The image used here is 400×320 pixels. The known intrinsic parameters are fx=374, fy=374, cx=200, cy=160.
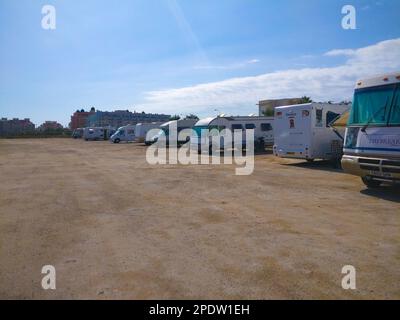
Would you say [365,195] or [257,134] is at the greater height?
[257,134]

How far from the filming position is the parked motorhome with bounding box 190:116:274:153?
25.8m

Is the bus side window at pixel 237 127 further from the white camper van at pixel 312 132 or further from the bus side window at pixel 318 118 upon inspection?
the bus side window at pixel 318 118

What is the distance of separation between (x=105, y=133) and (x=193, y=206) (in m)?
59.8

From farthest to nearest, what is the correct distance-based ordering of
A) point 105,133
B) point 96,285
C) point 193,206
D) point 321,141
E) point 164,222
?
point 105,133 < point 321,141 < point 193,206 < point 164,222 < point 96,285

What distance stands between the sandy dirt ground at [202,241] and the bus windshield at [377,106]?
6.14 feet

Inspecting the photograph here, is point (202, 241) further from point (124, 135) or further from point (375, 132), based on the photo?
point (124, 135)

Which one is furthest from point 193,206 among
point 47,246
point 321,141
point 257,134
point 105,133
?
point 105,133

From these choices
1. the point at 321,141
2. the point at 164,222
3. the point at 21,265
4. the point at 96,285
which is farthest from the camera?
the point at 321,141

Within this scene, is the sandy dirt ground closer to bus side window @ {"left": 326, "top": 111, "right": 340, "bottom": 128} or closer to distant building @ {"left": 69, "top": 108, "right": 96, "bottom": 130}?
bus side window @ {"left": 326, "top": 111, "right": 340, "bottom": 128}

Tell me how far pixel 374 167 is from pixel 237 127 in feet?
57.7

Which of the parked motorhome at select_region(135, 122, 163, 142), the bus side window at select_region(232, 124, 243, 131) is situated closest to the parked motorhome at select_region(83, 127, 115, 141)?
the parked motorhome at select_region(135, 122, 163, 142)

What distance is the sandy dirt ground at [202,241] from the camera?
4.29 meters
